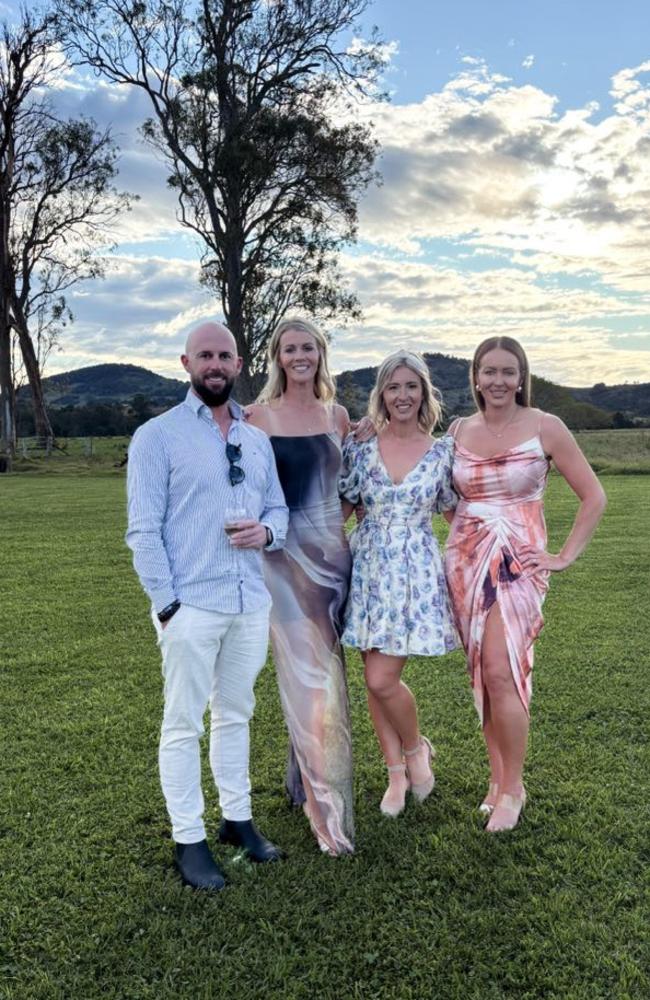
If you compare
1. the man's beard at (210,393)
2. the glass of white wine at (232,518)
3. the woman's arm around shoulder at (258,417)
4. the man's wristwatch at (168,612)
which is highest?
the man's beard at (210,393)

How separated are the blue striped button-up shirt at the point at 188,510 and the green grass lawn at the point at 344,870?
3.67 feet

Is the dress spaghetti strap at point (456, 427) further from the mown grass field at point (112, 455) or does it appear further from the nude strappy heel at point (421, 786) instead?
→ the mown grass field at point (112, 455)

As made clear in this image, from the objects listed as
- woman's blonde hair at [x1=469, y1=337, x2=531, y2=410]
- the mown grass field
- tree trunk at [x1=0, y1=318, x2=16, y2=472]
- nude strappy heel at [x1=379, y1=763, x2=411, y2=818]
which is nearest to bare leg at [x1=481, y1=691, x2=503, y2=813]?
nude strappy heel at [x1=379, y1=763, x2=411, y2=818]

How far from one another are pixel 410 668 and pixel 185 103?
924 inches

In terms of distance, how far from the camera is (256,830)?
3.40 meters

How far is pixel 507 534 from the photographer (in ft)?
11.4

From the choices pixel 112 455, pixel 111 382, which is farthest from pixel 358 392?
pixel 111 382

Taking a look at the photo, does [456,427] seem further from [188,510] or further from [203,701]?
[203,701]

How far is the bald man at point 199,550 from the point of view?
2.94 meters

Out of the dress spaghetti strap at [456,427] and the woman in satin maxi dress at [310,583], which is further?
the dress spaghetti strap at [456,427]

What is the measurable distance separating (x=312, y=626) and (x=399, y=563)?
45cm

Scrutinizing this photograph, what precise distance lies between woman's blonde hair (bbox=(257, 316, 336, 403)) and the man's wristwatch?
1.12 meters

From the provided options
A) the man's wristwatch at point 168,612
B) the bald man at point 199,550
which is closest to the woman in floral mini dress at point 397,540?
the bald man at point 199,550

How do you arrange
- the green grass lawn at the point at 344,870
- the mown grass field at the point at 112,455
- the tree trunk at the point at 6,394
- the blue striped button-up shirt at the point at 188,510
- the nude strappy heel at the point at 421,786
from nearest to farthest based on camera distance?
the green grass lawn at the point at 344,870 < the blue striped button-up shirt at the point at 188,510 < the nude strappy heel at the point at 421,786 < the mown grass field at the point at 112,455 < the tree trunk at the point at 6,394
